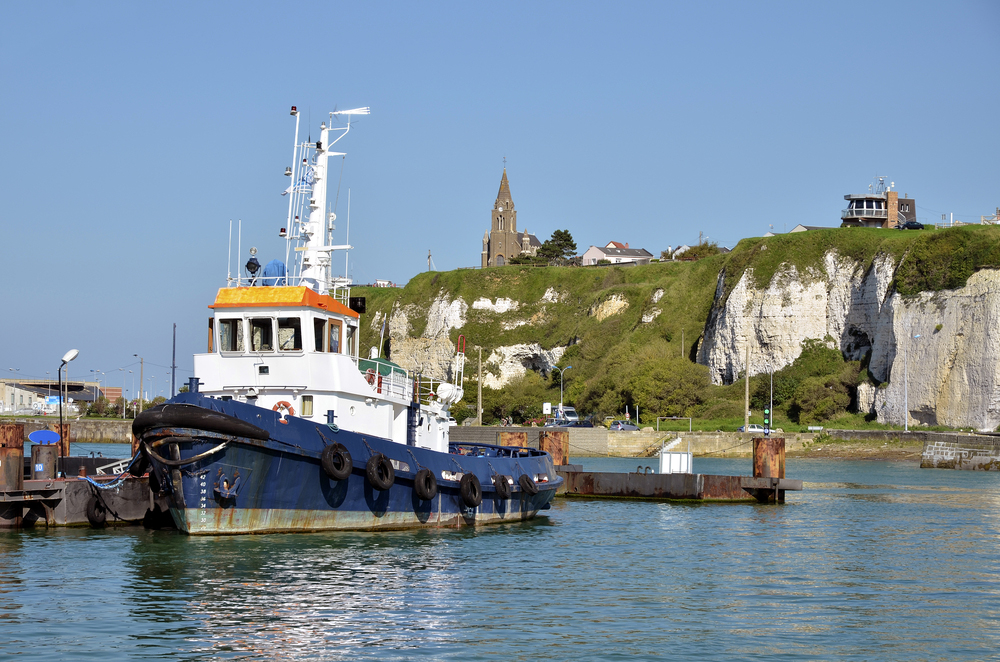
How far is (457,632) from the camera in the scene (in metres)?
13.2

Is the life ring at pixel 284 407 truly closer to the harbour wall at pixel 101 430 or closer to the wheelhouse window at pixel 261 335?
the wheelhouse window at pixel 261 335

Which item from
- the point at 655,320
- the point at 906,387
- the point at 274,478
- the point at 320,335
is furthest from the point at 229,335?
the point at 655,320

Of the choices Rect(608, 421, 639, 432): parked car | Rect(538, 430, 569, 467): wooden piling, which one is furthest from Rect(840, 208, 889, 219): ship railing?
Rect(538, 430, 569, 467): wooden piling

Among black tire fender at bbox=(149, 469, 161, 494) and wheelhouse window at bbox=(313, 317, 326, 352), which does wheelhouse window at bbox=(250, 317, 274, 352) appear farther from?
black tire fender at bbox=(149, 469, 161, 494)

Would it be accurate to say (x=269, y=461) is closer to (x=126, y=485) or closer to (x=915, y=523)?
(x=126, y=485)

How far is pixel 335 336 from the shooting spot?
21.4 metres

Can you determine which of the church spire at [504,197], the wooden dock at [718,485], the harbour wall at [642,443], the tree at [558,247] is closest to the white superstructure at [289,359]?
the wooden dock at [718,485]

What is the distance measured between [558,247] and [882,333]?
233ft

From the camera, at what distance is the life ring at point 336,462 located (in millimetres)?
18750

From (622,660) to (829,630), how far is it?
3.57 m

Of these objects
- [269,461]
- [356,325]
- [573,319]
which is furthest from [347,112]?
[573,319]

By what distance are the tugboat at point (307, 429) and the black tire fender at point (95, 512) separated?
4.62ft

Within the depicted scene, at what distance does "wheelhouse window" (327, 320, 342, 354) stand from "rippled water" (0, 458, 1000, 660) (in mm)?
3942

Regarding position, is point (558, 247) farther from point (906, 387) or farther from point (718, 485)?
point (718, 485)
